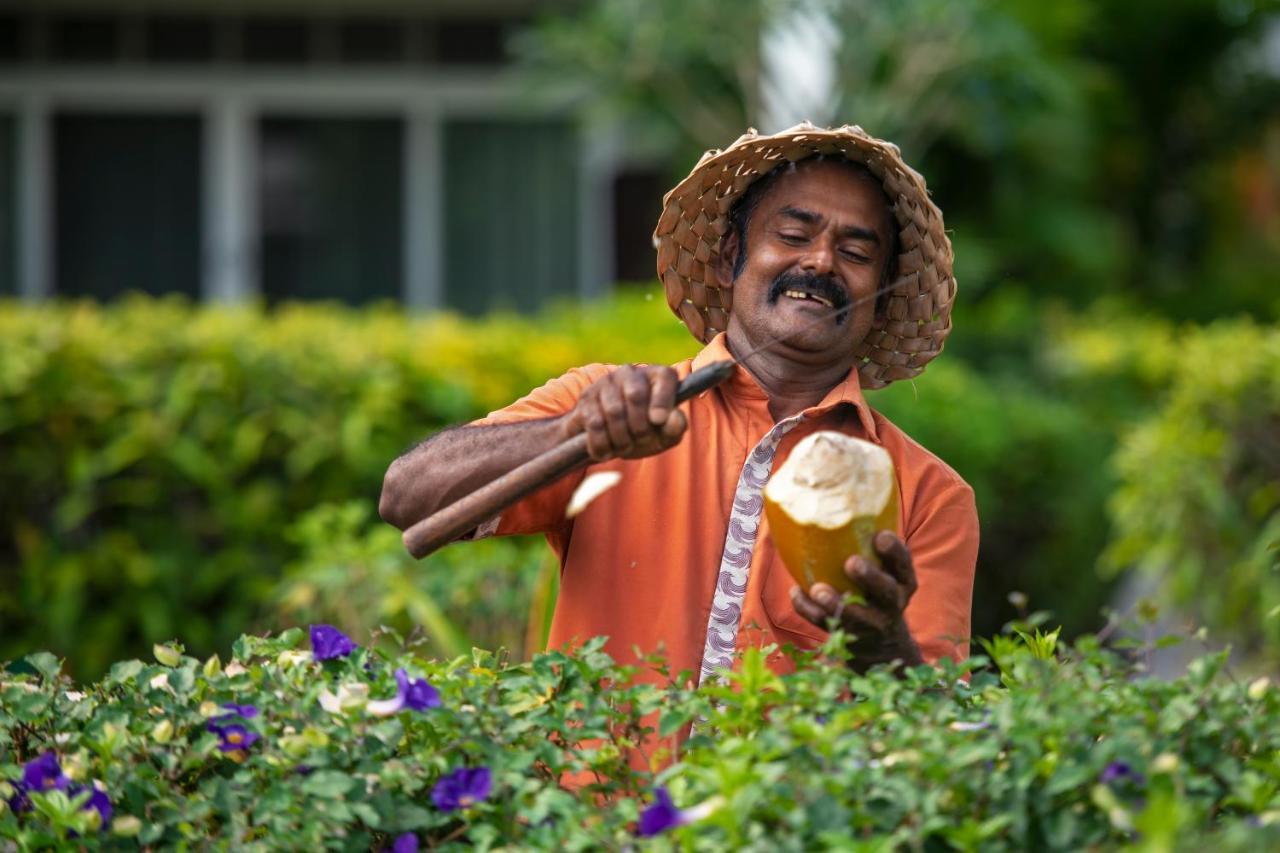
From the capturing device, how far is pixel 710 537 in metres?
2.71

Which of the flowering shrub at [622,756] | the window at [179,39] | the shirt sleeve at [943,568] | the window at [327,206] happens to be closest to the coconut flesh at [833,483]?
the flowering shrub at [622,756]

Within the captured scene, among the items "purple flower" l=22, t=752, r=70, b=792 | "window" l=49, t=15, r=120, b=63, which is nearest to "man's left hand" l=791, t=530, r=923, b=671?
"purple flower" l=22, t=752, r=70, b=792

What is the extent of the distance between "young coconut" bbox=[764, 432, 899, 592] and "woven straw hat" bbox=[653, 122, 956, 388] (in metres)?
0.52

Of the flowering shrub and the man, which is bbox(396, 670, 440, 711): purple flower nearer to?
the flowering shrub

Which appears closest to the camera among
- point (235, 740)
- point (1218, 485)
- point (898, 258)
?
point (235, 740)

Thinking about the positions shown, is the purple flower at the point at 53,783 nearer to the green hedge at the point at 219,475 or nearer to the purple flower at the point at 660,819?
the purple flower at the point at 660,819

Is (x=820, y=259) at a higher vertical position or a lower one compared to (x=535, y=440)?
higher

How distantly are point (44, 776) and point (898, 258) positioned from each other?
1.57m

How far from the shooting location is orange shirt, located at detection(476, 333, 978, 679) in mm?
2664

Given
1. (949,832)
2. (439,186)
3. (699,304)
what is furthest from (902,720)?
(439,186)

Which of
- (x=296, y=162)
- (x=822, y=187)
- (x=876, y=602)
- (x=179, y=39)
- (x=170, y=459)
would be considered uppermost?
(x=179, y=39)

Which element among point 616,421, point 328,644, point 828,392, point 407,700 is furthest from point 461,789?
point 828,392

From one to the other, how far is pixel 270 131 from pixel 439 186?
1210mm

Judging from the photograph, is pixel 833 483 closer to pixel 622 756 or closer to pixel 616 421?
pixel 616 421
